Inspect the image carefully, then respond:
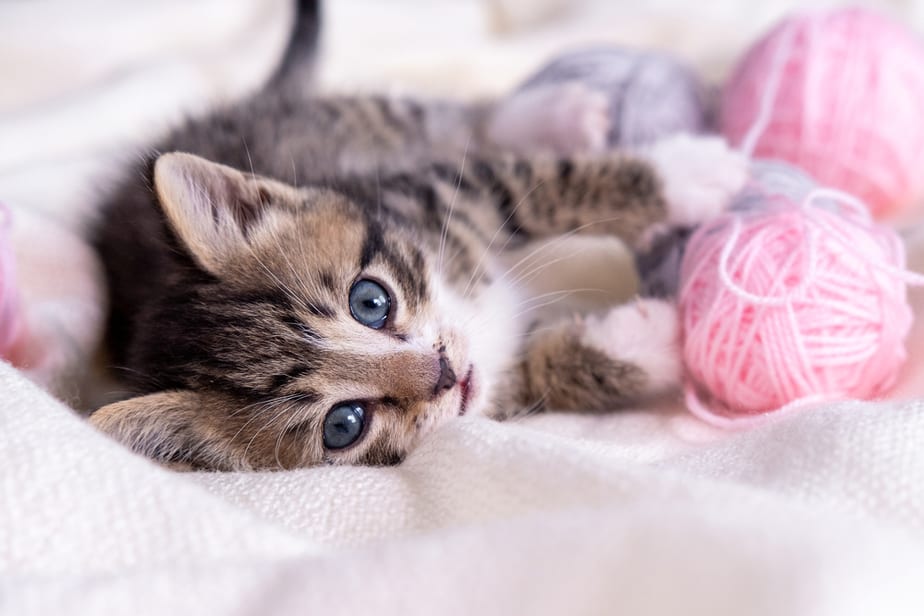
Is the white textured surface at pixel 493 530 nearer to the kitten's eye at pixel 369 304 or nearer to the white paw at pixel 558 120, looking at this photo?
the kitten's eye at pixel 369 304

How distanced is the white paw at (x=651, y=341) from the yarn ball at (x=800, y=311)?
6cm

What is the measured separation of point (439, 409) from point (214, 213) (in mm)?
423

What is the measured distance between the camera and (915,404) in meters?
0.74

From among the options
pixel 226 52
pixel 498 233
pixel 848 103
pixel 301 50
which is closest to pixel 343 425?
pixel 498 233

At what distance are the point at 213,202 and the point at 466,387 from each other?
0.44 metres

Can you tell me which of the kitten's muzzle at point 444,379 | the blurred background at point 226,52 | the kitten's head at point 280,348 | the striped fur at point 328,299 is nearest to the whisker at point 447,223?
the striped fur at point 328,299

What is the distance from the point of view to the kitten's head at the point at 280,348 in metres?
0.95

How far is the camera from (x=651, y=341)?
1070mm

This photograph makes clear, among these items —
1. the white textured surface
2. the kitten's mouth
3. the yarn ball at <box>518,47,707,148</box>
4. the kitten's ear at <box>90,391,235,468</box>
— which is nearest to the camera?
the white textured surface

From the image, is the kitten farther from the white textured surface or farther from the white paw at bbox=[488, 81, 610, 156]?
the white textured surface

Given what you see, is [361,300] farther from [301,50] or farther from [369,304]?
[301,50]

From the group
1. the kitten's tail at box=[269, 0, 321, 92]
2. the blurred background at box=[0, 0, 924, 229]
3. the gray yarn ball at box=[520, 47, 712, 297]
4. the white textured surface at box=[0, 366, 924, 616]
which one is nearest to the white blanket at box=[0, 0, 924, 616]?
the white textured surface at box=[0, 366, 924, 616]

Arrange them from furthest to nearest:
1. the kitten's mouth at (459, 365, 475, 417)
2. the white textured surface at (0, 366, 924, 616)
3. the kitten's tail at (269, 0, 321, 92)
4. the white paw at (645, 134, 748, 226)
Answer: the kitten's tail at (269, 0, 321, 92) → the white paw at (645, 134, 748, 226) → the kitten's mouth at (459, 365, 475, 417) → the white textured surface at (0, 366, 924, 616)

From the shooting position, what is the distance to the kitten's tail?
183 cm
